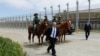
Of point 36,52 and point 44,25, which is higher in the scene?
point 44,25

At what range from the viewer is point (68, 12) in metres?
66.6

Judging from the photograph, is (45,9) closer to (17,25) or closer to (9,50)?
(17,25)

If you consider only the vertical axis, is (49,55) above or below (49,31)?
below

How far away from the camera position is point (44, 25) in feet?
84.3

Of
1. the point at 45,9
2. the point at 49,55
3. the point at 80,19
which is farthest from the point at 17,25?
the point at 49,55

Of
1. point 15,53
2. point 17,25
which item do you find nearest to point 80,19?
point 17,25

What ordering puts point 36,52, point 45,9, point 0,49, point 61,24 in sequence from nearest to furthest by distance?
1. point 0,49
2. point 36,52
3. point 61,24
4. point 45,9

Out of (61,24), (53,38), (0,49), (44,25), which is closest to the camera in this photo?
(0,49)

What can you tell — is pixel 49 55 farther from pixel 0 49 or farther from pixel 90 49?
pixel 0 49

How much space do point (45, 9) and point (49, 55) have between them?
59502 mm

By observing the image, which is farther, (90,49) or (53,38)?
(90,49)

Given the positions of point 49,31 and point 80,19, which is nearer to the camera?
point 49,31

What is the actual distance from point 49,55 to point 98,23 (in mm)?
45028

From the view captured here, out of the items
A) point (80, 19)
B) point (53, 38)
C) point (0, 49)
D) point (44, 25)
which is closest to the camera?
point (0, 49)
